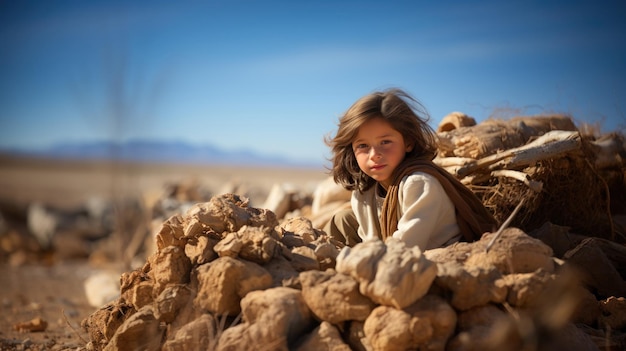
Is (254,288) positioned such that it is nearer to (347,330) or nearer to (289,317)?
(289,317)

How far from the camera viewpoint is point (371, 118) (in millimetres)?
3680

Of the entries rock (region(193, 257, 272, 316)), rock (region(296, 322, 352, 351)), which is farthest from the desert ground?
rock (region(296, 322, 352, 351))

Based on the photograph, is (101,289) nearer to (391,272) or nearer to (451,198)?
(451,198)

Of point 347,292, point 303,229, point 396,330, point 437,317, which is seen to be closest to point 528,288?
point 437,317

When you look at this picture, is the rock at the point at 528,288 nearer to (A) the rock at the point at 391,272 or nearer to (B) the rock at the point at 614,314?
(A) the rock at the point at 391,272

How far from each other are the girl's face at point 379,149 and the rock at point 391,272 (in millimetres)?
1101

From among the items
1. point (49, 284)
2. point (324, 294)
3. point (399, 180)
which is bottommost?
point (49, 284)

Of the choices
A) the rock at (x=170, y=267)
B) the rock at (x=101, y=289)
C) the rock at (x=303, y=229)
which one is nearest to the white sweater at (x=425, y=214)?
the rock at (x=303, y=229)

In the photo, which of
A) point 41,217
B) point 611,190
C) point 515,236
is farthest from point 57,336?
point 41,217

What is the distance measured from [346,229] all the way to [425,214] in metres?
0.98

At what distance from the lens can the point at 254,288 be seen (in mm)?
2758

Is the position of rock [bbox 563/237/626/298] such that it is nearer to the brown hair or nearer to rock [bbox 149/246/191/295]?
the brown hair

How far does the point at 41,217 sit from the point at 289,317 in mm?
12802

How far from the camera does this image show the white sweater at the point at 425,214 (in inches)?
130
